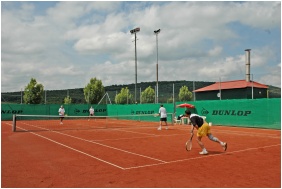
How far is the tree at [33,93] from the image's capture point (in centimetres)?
4173

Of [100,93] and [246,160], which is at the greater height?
[100,93]

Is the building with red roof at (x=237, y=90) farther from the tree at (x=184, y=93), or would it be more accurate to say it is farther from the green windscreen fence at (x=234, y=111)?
the green windscreen fence at (x=234, y=111)

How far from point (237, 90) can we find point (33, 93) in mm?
28411

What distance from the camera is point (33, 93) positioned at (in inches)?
1646

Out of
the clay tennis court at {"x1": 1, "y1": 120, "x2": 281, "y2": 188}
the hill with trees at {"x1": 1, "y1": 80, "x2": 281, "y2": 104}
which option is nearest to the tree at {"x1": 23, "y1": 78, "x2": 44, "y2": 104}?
the hill with trees at {"x1": 1, "y1": 80, "x2": 281, "y2": 104}

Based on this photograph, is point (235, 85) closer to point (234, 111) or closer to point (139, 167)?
point (234, 111)

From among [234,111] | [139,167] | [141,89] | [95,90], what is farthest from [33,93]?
[139,167]

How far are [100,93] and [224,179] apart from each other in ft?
147

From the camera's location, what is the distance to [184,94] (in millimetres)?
54875

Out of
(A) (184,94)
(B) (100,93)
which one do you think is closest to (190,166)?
(B) (100,93)

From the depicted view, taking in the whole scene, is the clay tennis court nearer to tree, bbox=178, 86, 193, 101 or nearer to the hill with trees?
the hill with trees

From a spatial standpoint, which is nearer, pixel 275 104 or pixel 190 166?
pixel 190 166

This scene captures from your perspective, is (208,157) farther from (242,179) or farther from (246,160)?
(242,179)

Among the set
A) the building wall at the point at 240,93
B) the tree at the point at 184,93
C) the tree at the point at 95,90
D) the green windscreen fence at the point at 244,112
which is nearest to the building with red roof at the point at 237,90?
the building wall at the point at 240,93
